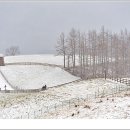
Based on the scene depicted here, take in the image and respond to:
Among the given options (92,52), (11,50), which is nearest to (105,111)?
(92,52)

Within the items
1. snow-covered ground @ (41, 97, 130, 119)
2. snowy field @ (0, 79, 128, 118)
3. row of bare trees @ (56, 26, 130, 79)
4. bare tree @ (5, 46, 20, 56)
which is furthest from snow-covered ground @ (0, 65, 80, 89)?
bare tree @ (5, 46, 20, 56)

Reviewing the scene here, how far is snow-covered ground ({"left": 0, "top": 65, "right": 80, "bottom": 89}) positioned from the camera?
172ft

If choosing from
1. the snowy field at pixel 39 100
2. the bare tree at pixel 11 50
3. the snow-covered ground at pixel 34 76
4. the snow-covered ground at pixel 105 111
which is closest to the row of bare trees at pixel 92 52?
the snow-covered ground at pixel 34 76

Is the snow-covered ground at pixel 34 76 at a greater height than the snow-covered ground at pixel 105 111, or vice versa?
the snow-covered ground at pixel 105 111

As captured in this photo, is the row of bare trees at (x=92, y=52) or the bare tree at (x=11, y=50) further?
the bare tree at (x=11, y=50)

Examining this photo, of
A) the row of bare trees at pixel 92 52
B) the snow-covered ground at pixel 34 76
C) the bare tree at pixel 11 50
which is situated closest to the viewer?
the snow-covered ground at pixel 34 76

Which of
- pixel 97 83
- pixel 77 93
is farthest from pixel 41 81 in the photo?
pixel 77 93

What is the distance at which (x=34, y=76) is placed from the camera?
5794 cm

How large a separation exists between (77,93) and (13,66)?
33.1 metres

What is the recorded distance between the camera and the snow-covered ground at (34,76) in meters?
52.4

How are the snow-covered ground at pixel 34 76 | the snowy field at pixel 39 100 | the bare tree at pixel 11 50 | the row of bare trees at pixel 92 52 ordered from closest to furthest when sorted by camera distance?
1. the snowy field at pixel 39 100
2. the snow-covered ground at pixel 34 76
3. the row of bare trees at pixel 92 52
4. the bare tree at pixel 11 50

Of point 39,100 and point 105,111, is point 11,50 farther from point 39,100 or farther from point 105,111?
point 105,111

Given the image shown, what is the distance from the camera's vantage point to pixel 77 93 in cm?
3691

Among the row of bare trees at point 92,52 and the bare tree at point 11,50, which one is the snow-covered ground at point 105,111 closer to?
the row of bare trees at point 92,52
